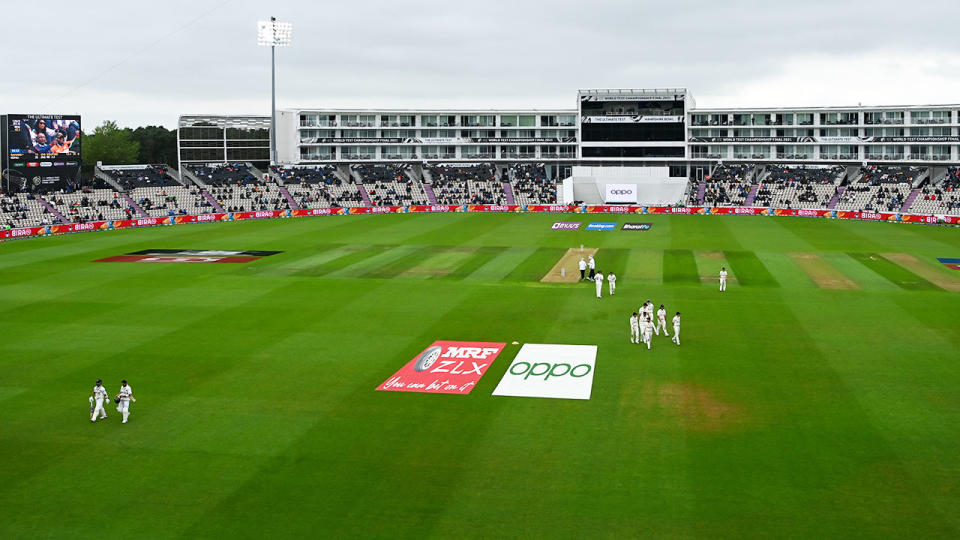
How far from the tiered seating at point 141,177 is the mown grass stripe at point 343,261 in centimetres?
4768

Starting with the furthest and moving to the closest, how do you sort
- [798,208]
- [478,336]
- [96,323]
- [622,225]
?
[798,208], [622,225], [96,323], [478,336]

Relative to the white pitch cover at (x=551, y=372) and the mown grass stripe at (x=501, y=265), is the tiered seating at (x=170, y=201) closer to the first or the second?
the mown grass stripe at (x=501, y=265)

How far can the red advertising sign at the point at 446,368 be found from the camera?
77.8ft

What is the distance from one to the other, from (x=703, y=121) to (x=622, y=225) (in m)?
45.3

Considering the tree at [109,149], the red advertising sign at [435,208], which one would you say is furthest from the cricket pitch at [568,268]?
the tree at [109,149]

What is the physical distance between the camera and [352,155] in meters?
121

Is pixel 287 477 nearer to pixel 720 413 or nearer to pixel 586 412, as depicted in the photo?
pixel 586 412

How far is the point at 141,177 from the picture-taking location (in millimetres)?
96438

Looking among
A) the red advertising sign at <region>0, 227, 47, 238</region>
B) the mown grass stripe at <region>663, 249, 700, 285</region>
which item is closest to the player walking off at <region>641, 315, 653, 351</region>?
the mown grass stripe at <region>663, 249, 700, 285</region>

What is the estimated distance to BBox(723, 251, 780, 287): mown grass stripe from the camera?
41.9 m

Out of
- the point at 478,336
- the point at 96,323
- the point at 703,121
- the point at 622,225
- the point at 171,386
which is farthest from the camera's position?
the point at 703,121

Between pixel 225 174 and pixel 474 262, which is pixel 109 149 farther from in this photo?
pixel 474 262

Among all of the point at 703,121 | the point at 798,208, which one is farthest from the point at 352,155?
the point at 798,208

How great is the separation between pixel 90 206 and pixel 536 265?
180 feet
